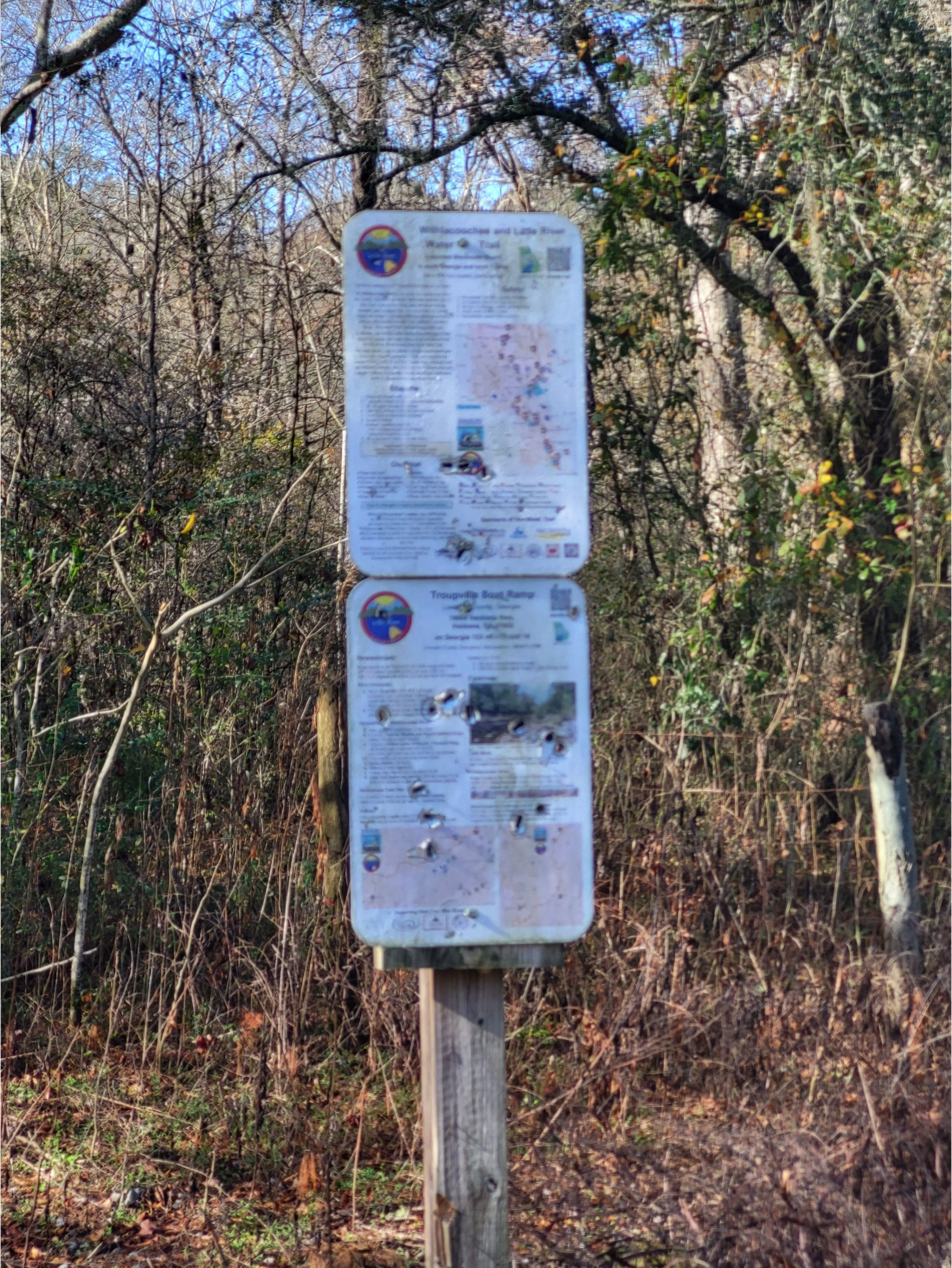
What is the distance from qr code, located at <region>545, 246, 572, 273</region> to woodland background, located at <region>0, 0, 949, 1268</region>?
2.14m

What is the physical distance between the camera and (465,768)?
2426mm

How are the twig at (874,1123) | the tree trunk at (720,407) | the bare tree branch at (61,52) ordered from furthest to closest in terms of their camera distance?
the bare tree branch at (61,52)
the tree trunk at (720,407)
the twig at (874,1123)

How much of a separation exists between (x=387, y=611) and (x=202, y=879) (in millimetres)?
2450

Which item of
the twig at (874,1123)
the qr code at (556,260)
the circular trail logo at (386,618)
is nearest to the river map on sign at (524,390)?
the qr code at (556,260)

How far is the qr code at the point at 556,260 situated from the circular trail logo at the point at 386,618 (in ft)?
2.47

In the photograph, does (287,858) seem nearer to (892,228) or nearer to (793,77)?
(892,228)

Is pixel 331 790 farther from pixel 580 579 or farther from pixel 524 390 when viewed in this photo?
pixel 524 390

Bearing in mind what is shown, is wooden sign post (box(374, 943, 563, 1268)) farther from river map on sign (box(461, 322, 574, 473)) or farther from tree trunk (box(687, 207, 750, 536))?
tree trunk (box(687, 207, 750, 536))

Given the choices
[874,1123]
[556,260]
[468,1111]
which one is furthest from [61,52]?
[874,1123]

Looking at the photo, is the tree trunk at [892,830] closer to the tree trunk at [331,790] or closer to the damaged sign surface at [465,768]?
the tree trunk at [331,790]

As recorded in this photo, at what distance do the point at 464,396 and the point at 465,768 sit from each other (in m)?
0.75

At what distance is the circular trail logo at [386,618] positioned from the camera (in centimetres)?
241

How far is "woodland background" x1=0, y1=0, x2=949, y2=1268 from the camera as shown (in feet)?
12.2

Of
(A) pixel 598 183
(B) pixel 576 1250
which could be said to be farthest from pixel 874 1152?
(A) pixel 598 183
